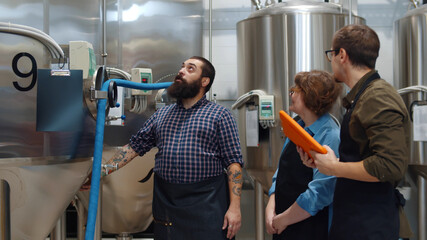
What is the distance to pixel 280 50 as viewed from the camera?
3.19m

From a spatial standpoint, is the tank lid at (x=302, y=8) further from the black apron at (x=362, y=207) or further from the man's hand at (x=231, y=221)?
the black apron at (x=362, y=207)

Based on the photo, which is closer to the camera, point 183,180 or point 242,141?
point 183,180

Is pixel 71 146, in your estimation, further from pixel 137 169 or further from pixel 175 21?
pixel 175 21

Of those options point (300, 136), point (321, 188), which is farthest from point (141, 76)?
point (300, 136)

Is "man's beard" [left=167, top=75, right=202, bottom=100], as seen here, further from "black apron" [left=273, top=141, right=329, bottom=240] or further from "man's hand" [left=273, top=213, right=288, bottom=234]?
"man's hand" [left=273, top=213, right=288, bottom=234]

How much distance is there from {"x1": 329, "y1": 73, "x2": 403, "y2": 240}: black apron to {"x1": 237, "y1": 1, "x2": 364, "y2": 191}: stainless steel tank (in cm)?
161

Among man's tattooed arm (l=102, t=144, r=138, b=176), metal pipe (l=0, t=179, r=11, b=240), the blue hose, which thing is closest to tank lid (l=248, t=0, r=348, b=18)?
man's tattooed arm (l=102, t=144, r=138, b=176)

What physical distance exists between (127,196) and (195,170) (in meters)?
1.20

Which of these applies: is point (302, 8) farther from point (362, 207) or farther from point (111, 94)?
point (362, 207)

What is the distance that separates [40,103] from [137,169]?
58.3 inches

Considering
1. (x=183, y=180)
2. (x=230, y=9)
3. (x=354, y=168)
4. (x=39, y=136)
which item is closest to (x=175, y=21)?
(x=230, y=9)

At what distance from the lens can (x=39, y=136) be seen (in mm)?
1855

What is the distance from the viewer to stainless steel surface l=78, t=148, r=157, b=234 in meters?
3.26

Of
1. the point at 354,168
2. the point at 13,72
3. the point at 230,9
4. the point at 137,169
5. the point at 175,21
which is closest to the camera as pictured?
the point at 354,168
